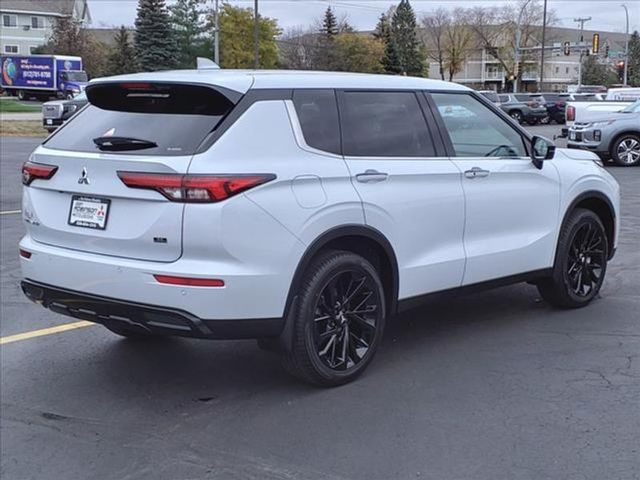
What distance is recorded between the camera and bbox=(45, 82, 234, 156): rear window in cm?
395

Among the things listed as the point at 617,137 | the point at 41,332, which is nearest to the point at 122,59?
the point at 617,137

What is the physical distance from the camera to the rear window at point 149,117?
395 centimetres

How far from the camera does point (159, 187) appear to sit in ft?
12.4

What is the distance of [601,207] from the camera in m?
6.28

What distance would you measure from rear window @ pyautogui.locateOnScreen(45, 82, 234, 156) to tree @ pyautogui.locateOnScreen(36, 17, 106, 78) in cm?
6707

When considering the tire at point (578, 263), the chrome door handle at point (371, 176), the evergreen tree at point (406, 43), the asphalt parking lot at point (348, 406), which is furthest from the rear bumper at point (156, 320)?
the evergreen tree at point (406, 43)

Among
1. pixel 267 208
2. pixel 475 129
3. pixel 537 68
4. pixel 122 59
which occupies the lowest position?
pixel 267 208

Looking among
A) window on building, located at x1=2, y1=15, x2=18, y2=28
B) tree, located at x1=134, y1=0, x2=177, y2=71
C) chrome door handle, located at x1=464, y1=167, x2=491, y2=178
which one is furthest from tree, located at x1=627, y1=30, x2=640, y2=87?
chrome door handle, located at x1=464, y1=167, x2=491, y2=178

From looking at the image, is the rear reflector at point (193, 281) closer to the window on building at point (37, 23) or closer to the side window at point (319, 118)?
the side window at point (319, 118)

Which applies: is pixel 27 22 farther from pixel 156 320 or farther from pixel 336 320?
pixel 156 320

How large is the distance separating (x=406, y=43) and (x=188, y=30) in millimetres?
24770

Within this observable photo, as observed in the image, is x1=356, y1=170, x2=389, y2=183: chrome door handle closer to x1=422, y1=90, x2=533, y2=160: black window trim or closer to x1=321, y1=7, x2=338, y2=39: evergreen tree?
x1=422, y1=90, x2=533, y2=160: black window trim

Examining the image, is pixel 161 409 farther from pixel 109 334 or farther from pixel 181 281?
pixel 109 334

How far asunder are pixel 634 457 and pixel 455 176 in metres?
2.07
